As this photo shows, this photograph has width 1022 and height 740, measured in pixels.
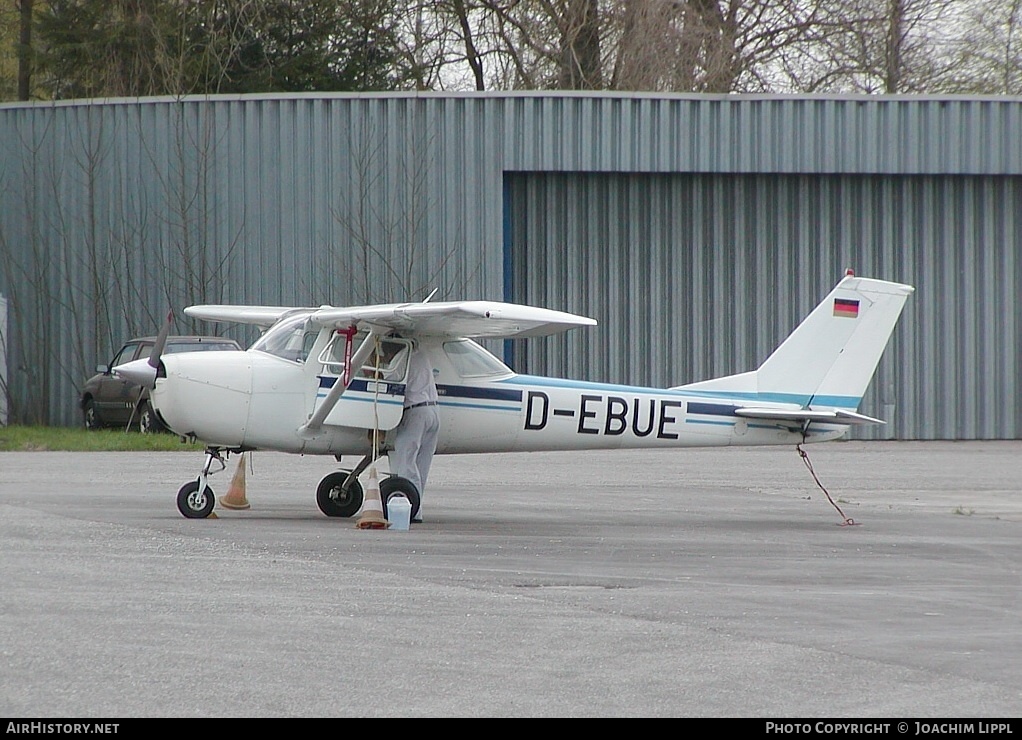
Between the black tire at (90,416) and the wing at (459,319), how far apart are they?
47.5 feet

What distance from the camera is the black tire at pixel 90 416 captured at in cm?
2605

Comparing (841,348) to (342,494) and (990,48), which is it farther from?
(990,48)

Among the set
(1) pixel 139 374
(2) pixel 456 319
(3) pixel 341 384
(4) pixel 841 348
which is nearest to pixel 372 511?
(3) pixel 341 384

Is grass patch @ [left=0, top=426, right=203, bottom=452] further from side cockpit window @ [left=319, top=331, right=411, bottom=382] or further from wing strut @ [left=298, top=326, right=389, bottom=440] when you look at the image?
wing strut @ [left=298, top=326, right=389, bottom=440]

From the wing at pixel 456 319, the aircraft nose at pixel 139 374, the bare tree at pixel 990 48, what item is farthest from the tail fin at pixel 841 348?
the bare tree at pixel 990 48

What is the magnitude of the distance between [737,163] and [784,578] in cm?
1745

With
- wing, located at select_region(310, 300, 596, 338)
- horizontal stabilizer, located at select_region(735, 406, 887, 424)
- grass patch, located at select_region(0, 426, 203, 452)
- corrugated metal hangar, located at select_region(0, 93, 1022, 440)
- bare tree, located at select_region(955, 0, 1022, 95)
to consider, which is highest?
bare tree, located at select_region(955, 0, 1022, 95)

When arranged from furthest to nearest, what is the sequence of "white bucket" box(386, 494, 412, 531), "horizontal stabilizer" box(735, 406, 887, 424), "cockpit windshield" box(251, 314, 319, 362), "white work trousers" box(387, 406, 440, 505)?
"horizontal stabilizer" box(735, 406, 887, 424) < "cockpit windshield" box(251, 314, 319, 362) < "white work trousers" box(387, 406, 440, 505) < "white bucket" box(386, 494, 412, 531)

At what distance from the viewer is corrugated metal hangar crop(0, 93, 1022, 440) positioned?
26.0 meters

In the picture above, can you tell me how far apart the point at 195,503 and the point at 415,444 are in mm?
2104

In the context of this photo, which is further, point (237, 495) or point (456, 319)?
point (237, 495)

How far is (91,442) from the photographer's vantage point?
75.5ft

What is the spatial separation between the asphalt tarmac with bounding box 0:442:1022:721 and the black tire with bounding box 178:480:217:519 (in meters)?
0.30

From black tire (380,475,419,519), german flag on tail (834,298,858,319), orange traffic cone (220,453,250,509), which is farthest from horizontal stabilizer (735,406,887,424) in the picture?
orange traffic cone (220,453,250,509)
